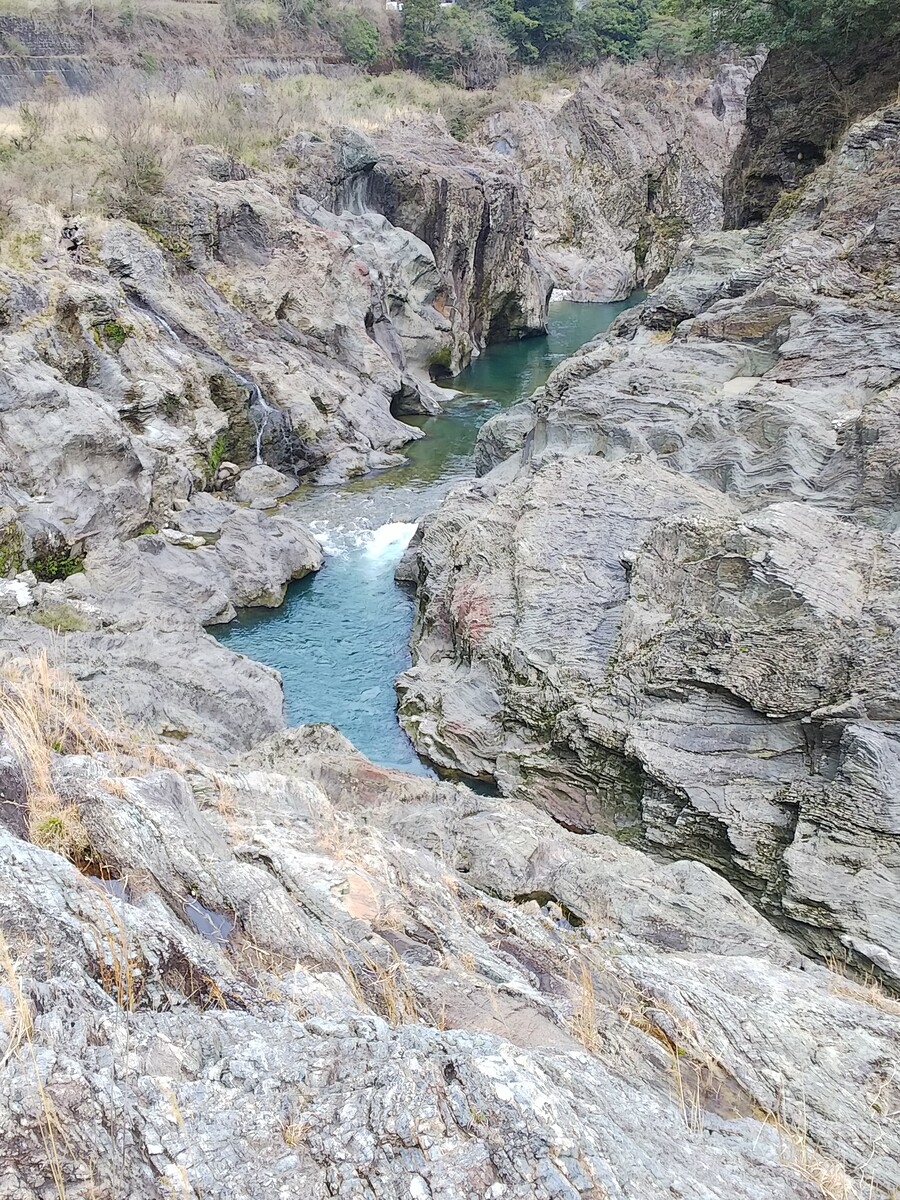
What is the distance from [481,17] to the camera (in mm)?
61781

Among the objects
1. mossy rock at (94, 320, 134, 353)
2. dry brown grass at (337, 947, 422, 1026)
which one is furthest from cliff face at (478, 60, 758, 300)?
dry brown grass at (337, 947, 422, 1026)

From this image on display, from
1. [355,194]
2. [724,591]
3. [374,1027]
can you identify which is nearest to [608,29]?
[355,194]

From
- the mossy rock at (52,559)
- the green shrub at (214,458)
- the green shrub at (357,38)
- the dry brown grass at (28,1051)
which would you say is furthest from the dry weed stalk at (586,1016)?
the green shrub at (357,38)

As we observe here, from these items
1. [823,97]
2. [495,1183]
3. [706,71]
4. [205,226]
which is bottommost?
[495,1183]

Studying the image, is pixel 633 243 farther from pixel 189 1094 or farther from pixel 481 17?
pixel 189 1094

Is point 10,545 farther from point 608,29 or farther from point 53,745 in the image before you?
point 608,29

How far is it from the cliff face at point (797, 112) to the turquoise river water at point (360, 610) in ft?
38.9

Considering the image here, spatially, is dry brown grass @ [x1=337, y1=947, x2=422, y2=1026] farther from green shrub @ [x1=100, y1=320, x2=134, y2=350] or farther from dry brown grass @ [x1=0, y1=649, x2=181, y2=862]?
green shrub @ [x1=100, y1=320, x2=134, y2=350]

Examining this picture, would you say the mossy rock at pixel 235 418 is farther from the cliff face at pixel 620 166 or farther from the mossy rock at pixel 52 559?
the cliff face at pixel 620 166

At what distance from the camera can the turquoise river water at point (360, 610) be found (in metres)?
16.7

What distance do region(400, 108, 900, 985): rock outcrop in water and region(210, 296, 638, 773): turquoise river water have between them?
82 cm

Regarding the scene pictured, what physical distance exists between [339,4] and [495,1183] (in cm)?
6958

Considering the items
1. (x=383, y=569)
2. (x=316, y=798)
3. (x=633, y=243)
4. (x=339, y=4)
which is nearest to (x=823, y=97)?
(x=383, y=569)

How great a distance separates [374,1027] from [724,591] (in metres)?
10.4
